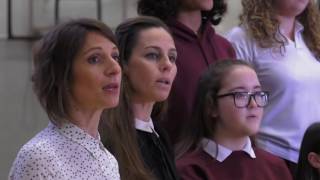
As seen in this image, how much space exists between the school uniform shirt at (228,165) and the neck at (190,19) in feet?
1.87

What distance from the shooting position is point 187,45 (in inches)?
130

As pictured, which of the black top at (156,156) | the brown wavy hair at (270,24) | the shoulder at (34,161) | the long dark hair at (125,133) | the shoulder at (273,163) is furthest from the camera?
the brown wavy hair at (270,24)

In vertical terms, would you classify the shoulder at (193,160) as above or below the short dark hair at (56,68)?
below

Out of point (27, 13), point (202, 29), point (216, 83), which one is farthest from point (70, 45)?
point (27, 13)

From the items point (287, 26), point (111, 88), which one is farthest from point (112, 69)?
point (287, 26)

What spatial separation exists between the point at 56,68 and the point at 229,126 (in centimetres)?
104

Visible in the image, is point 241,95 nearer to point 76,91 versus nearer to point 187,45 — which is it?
point 187,45

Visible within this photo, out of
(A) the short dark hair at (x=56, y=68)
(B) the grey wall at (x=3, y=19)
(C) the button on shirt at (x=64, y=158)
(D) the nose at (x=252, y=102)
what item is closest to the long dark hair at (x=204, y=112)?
(D) the nose at (x=252, y=102)

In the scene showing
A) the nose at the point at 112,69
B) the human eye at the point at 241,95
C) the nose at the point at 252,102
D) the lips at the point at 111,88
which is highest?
the nose at the point at 112,69

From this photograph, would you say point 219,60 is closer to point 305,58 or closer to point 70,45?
point 305,58

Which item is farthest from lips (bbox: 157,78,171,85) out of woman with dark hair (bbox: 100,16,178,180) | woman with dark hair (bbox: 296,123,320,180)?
woman with dark hair (bbox: 296,123,320,180)

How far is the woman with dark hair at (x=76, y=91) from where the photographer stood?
2.19 m

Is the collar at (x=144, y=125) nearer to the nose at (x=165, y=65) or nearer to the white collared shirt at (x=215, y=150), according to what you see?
the nose at (x=165, y=65)

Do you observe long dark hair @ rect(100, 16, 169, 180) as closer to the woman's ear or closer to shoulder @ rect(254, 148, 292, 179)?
shoulder @ rect(254, 148, 292, 179)
